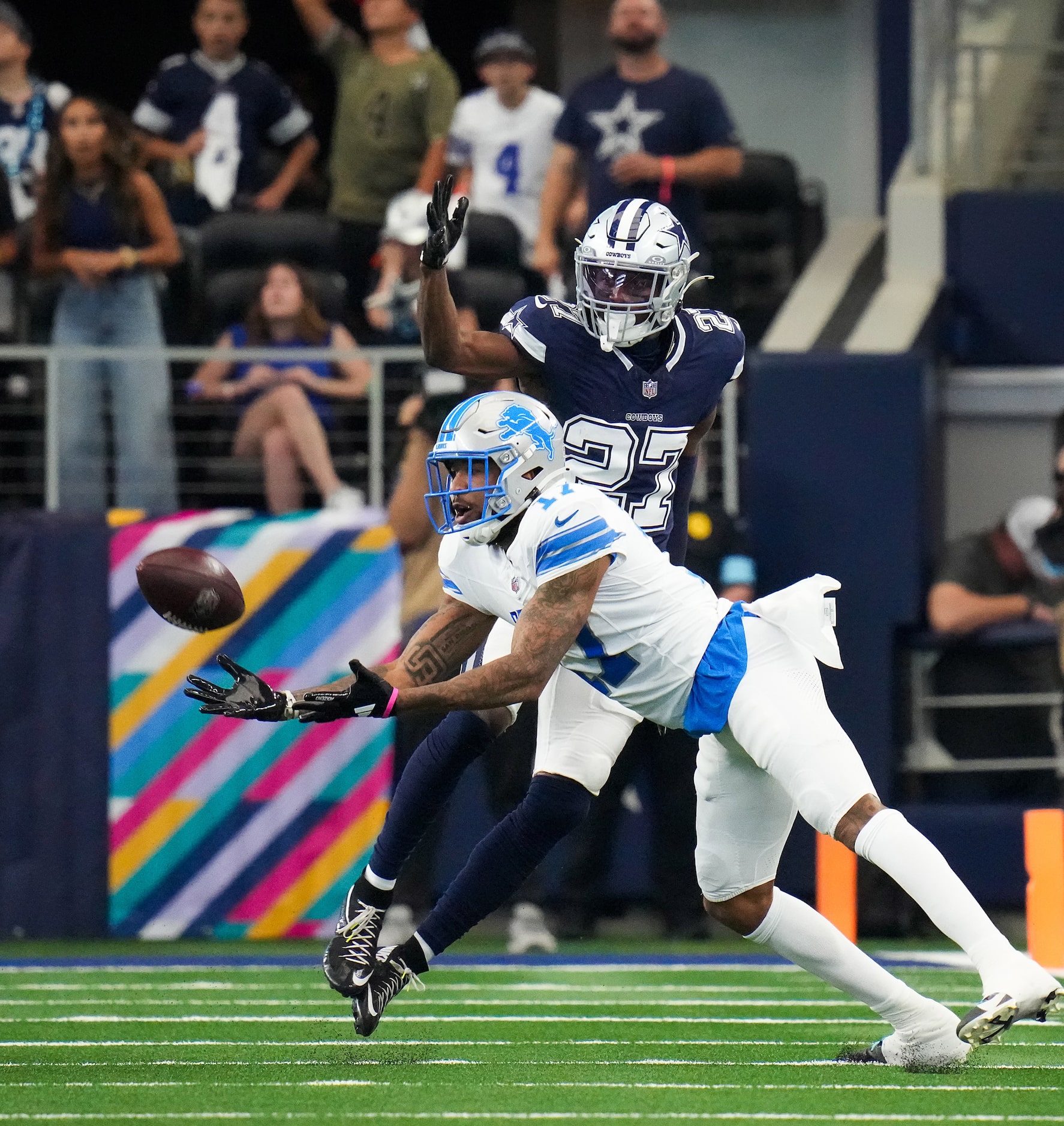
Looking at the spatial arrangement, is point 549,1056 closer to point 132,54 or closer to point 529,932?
point 529,932

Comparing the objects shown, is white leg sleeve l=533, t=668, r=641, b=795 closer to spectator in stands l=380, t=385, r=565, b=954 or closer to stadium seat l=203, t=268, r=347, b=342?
spectator in stands l=380, t=385, r=565, b=954

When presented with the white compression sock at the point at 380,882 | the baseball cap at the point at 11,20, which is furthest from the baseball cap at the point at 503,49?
the white compression sock at the point at 380,882

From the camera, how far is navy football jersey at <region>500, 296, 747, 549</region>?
18.1ft

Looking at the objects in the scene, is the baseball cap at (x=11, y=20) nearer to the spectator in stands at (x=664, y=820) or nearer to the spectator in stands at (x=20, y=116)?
the spectator in stands at (x=20, y=116)

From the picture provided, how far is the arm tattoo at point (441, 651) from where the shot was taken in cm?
516

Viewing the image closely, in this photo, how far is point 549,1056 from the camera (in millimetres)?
5215

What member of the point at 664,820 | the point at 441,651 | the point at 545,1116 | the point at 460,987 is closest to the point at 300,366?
the point at 664,820

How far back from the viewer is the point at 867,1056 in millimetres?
5047

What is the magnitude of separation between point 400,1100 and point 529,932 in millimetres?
3490

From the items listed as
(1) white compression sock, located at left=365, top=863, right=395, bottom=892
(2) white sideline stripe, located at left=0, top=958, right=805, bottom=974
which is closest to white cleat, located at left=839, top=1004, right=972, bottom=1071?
(1) white compression sock, located at left=365, top=863, right=395, bottom=892

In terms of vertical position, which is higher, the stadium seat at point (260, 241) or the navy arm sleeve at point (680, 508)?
the stadium seat at point (260, 241)

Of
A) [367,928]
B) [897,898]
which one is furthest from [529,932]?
[367,928]

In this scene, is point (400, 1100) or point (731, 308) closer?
point (400, 1100)

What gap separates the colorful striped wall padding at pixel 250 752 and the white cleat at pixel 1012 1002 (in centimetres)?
409
